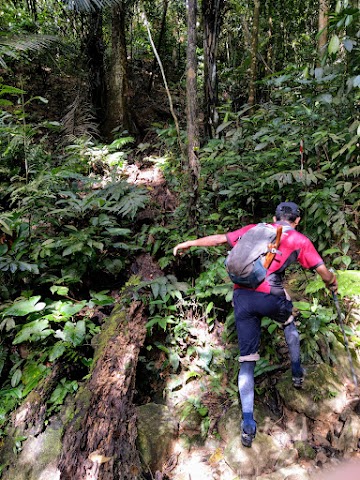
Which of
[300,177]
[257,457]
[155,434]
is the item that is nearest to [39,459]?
[155,434]

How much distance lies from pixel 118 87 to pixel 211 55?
253 centimetres

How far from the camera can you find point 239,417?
3.12 metres

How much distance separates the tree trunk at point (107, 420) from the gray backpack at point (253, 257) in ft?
4.32

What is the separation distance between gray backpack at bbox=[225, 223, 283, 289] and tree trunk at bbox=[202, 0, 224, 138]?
4.50 m

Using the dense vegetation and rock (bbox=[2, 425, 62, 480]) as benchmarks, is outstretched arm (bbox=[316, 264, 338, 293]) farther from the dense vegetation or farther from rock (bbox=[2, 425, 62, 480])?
rock (bbox=[2, 425, 62, 480])

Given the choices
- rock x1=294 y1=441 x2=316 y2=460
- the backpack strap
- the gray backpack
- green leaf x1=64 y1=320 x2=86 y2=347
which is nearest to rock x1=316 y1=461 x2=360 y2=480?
rock x1=294 y1=441 x2=316 y2=460

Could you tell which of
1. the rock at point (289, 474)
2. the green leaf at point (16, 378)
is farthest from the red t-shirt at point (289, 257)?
the green leaf at point (16, 378)

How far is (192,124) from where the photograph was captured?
432 centimetres

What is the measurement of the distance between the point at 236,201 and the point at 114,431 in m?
3.87

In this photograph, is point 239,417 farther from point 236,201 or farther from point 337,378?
point 236,201

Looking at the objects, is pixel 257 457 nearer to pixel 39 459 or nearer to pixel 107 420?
pixel 107 420

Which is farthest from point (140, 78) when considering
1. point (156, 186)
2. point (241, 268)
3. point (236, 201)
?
point (241, 268)

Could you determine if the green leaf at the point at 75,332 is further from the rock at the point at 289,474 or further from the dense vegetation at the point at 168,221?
the rock at the point at 289,474

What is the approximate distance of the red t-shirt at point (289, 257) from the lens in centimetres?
280
